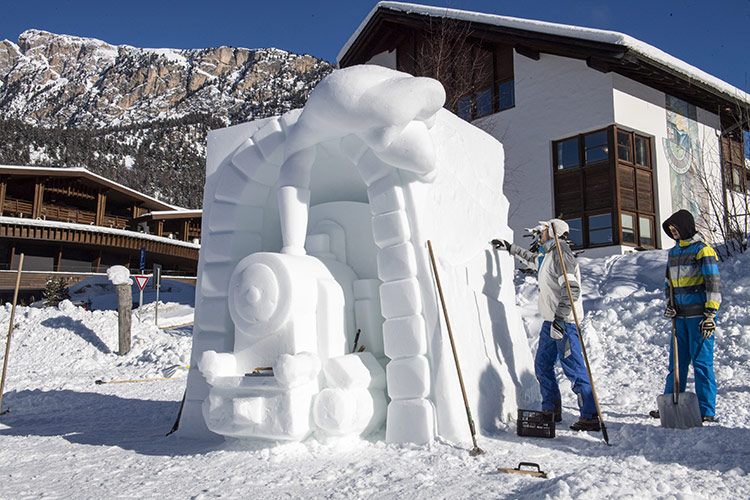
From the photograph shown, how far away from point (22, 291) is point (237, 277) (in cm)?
1911

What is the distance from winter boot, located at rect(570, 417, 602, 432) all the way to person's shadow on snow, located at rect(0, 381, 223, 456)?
274 cm

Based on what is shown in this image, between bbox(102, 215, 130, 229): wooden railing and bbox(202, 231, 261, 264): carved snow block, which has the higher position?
bbox(102, 215, 130, 229): wooden railing

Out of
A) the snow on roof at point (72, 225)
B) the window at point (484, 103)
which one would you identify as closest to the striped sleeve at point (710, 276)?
the window at point (484, 103)

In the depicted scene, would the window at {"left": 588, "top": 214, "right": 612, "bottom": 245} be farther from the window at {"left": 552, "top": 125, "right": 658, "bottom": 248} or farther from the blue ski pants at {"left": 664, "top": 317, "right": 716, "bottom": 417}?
the blue ski pants at {"left": 664, "top": 317, "right": 716, "bottom": 417}

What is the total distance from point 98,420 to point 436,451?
382 cm

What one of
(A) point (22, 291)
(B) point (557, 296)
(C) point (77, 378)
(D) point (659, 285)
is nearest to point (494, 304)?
(B) point (557, 296)

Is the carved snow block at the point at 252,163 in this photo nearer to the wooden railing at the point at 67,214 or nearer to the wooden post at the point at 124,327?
the wooden post at the point at 124,327

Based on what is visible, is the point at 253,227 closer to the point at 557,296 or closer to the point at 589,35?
the point at 557,296

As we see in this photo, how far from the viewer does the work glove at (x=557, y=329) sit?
440cm

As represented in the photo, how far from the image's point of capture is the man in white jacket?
440 centimetres

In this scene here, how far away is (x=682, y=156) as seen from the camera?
14.5 metres

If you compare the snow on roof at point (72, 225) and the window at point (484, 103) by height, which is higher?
the window at point (484, 103)

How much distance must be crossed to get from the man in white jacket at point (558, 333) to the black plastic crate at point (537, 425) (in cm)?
36

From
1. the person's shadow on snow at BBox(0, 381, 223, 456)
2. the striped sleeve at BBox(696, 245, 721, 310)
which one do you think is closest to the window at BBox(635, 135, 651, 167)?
the striped sleeve at BBox(696, 245, 721, 310)
